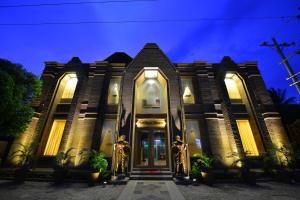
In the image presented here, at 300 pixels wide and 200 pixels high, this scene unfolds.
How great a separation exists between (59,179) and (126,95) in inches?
264

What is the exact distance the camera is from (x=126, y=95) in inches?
454

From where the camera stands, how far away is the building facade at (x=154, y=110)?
10047 millimetres

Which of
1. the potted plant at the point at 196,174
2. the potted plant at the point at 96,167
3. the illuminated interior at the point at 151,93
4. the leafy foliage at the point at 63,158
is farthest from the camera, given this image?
the illuminated interior at the point at 151,93

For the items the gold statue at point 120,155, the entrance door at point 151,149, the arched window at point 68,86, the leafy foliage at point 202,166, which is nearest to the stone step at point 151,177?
the gold statue at point 120,155

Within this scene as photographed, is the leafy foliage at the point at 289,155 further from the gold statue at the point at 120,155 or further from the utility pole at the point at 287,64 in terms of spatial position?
the gold statue at the point at 120,155

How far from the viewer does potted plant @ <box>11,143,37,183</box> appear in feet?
24.4

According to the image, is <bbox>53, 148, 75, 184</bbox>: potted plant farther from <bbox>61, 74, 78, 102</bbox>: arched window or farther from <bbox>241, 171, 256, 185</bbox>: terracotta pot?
<bbox>241, 171, 256, 185</bbox>: terracotta pot

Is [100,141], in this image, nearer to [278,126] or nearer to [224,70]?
[224,70]

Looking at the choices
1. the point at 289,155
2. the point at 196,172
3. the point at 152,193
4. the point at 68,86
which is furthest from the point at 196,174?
the point at 68,86

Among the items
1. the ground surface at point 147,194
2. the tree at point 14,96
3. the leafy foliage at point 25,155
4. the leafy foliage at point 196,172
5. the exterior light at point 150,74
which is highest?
the exterior light at point 150,74

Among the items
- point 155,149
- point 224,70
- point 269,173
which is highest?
point 224,70

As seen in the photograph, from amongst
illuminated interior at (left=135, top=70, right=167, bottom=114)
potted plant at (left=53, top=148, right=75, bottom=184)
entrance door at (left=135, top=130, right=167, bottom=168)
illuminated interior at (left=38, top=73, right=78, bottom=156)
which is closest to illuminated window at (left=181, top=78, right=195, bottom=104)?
illuminated interior at (left=135, top=70, right=167, bottom=114)

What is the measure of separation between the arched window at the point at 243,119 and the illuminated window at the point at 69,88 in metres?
13.8

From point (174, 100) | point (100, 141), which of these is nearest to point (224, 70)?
point (174, 100)
